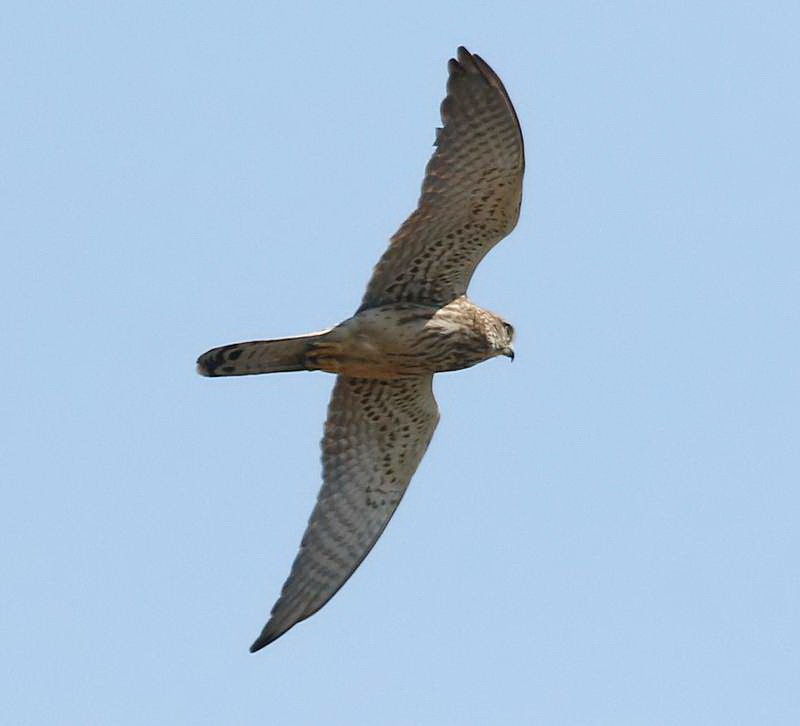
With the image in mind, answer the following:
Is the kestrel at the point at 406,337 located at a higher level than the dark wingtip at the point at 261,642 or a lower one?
higher

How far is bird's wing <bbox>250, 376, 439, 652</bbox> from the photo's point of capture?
48.5ft

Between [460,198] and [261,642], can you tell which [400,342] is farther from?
[261,642]

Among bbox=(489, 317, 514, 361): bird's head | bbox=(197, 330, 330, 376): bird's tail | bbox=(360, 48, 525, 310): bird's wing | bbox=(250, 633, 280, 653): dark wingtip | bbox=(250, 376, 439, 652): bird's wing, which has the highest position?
bbox=(360, 48, 525, 310): bird's wing

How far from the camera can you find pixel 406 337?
1419cm

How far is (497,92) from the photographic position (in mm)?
13852

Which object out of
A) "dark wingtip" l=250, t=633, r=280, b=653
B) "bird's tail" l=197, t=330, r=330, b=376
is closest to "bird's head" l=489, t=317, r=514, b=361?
"bird's tail" l=197, t=330, r=330, b=376

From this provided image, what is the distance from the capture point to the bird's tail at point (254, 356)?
14094mm

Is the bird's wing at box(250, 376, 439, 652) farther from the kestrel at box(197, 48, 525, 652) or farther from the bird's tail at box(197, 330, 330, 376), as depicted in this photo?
the bird's tail at box(197, 330, 330, 376)

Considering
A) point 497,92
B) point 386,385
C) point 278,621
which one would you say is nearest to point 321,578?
point 278,621

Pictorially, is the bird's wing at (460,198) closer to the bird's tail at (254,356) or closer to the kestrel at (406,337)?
the kestrel at (406,337)

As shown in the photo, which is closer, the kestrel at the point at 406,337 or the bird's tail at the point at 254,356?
the kestrel at the point at 406,337

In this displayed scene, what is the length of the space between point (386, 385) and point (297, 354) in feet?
3.01

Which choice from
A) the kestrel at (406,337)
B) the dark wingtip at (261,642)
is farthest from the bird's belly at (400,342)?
the dark wingtip at (261,642)

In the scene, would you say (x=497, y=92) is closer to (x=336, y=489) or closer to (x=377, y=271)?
(x=377, y=271)
